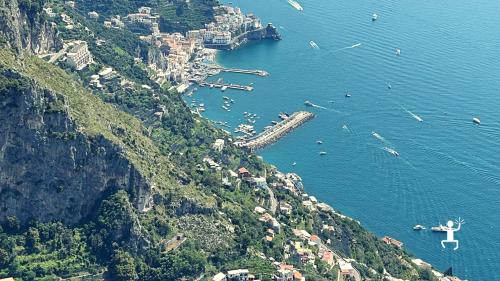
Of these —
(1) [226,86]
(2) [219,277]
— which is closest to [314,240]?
(2) [219,277]

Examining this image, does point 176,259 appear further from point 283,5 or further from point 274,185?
point 283,5

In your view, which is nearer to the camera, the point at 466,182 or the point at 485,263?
the point at 485,263

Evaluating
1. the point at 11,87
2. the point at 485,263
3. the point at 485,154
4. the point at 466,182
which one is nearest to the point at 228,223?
the point at 11,87

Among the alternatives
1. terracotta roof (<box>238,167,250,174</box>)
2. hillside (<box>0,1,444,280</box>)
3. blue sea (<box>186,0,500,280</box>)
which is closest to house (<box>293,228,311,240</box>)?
hillside (<box>0,1,444,280</box>)

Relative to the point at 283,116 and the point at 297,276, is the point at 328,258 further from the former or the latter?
the point at 283,116

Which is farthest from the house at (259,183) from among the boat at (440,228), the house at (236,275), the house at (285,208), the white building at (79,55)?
the white building at (79,55)

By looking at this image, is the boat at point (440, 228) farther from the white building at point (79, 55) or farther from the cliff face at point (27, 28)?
the cliff face at point (27, 28)
